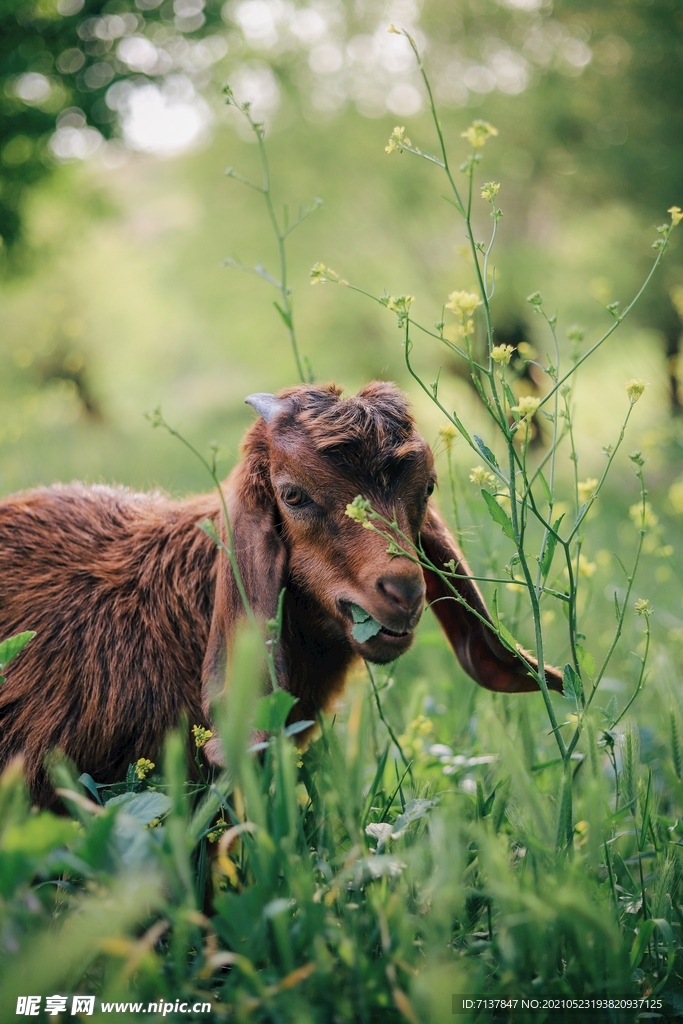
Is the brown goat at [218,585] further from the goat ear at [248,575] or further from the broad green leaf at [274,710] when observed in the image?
the broad green leaf at [274,710]

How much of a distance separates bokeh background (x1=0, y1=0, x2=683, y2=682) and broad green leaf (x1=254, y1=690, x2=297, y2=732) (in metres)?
5.17

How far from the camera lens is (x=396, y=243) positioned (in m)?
12.1

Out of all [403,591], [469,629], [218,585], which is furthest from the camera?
[469,629]

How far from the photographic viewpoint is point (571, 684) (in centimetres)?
220

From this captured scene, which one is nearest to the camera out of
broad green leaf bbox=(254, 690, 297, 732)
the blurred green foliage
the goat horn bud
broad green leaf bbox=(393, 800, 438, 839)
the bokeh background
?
the blurred green foliage

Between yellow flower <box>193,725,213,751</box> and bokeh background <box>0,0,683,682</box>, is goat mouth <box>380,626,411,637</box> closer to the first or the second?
yellow flower <box>193,725,213,751</box>

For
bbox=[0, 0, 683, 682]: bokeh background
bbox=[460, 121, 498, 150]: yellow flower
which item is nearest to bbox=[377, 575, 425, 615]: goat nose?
bbox=[460, 121, 498, 150]: yellow flower

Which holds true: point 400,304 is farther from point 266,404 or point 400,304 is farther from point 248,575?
point 248,575

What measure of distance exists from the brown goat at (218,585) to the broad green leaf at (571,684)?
0.38 meters

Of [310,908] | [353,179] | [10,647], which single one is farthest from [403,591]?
[353,179]

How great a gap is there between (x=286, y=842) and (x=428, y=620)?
3579 mm

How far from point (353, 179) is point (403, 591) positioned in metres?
10.8

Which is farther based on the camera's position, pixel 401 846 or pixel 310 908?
pixel 401 846

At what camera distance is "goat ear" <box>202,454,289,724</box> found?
2.37m
